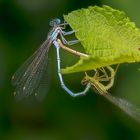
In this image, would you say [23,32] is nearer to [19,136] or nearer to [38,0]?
[38,0]

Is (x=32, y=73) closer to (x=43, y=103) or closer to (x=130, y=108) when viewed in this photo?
Result: (x=130, y=108)

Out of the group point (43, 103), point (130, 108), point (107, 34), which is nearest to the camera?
point (107, 34)

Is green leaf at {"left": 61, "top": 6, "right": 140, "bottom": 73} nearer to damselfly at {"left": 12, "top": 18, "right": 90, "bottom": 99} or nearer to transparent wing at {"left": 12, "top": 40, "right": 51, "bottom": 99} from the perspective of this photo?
damselfly at {"left": 12, "top": 18, "right": 90, "bottom": 99}

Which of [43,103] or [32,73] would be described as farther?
[43,103]

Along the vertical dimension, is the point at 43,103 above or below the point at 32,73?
below

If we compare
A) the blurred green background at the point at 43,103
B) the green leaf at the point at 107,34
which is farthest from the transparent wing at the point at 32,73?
the green leaf at the point at 107,34

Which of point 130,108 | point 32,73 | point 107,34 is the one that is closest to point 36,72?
point 32,73

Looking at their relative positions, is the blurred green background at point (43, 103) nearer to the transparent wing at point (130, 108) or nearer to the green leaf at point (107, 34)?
the transparent wing at point (130, 108)
